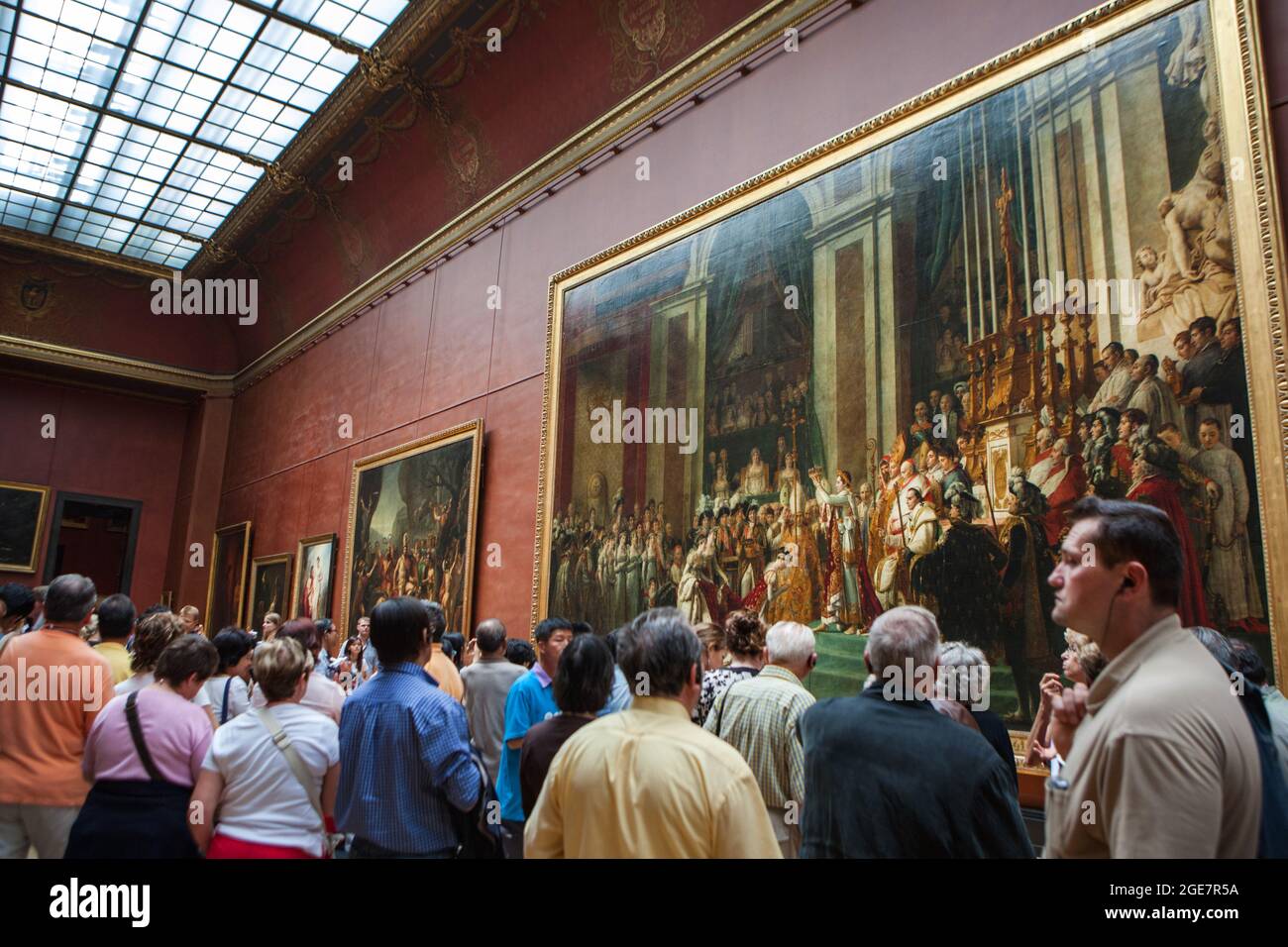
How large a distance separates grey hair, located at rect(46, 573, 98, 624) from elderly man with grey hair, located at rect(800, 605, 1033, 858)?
3.87 metres

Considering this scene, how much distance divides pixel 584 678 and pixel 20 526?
20764mm

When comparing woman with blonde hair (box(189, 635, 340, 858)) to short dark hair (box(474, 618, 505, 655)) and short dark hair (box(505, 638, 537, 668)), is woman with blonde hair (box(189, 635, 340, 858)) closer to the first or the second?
short dark hair (box(474, 618, 505, 655))

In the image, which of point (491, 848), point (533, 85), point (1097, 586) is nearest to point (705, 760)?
point (1097, 586)

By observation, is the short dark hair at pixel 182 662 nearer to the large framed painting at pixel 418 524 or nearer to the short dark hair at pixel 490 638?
the short dark hair at pixel 490 638

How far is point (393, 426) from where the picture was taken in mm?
13891

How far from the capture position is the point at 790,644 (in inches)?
158

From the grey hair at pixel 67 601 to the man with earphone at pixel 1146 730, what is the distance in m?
4.59

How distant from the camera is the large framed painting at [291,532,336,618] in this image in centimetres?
1474

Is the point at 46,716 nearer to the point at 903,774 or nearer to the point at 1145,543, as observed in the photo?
the point at 903,774

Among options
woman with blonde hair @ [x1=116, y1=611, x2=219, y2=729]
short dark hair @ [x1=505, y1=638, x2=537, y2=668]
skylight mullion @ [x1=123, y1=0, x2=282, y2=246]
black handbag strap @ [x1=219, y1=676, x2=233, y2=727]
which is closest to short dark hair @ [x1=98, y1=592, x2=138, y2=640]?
black handbag strap @ [x1=219, y1=676, x2=233, y2=727]

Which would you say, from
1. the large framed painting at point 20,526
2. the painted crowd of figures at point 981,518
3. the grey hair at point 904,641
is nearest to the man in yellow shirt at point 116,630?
the painted crowd of figures at point 981,518

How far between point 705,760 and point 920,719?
70 centimetres

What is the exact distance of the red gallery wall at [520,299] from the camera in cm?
716

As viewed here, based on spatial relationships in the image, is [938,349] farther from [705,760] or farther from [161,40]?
[161,40]
